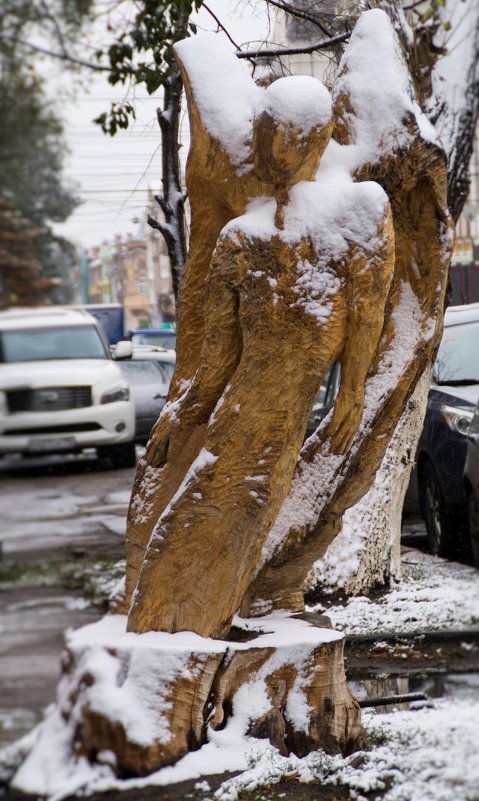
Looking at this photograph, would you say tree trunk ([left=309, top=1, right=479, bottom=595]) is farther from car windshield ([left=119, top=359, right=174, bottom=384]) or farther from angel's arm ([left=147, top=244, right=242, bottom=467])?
angel's arm ([left=147, top=244, right=242, bottom=467])

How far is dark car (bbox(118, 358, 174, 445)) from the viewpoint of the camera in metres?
3.52

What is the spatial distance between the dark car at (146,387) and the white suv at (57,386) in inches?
7.6

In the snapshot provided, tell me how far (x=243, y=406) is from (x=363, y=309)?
0.43 metres

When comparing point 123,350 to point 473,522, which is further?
point 473,522

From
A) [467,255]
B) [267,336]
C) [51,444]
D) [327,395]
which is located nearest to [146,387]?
[327,395]

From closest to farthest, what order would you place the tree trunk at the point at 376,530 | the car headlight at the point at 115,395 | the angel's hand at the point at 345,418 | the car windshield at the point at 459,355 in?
the angel's hand at the point at 345,418
the car headlight at the point at 115,395
the tree trunk at the point at 376,530
the car windshield at the point at 459,355

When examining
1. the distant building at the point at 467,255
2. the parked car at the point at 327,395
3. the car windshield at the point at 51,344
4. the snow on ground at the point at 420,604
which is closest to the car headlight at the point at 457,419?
the distant building at the point at 467,255

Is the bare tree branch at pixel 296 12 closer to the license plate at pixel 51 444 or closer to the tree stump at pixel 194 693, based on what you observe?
the license plate at pixel 51 444

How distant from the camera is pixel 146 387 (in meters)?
3.69

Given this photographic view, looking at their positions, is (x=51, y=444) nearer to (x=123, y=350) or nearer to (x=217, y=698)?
(x=123, y=350)

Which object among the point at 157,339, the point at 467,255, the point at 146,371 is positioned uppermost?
the point at 467,255

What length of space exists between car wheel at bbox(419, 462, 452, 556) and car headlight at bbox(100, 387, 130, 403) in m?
2.47

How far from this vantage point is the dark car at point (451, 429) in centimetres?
519

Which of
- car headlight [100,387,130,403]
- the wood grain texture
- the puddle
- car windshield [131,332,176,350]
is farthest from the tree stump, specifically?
car windshield [131,332,176,350]
